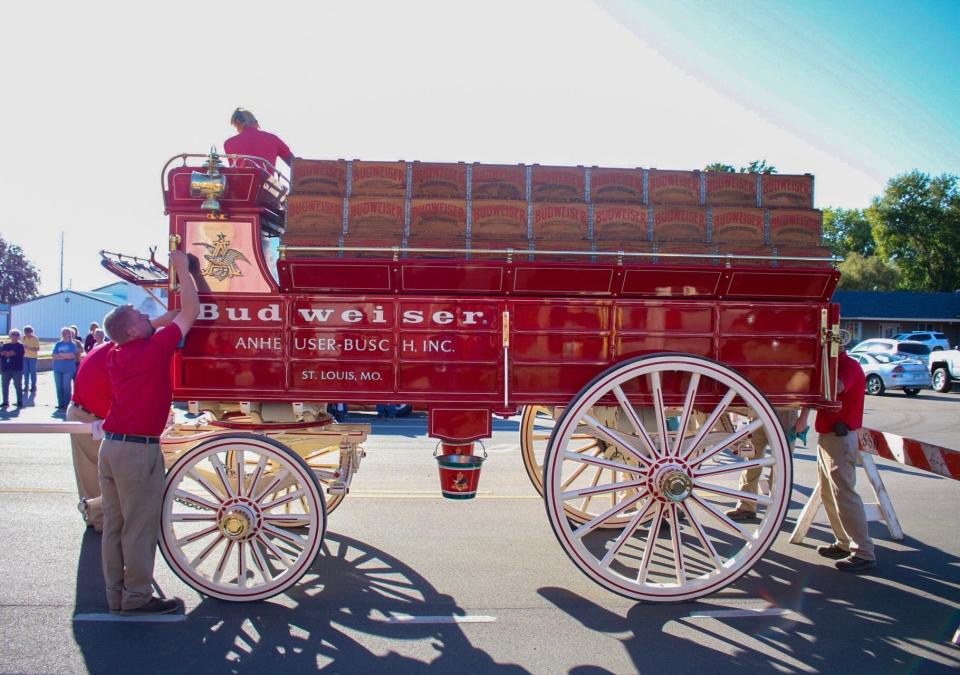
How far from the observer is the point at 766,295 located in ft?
14.8

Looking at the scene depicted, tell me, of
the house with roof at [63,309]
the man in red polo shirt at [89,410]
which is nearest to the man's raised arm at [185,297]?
the man in red polo shirt at [89,410]

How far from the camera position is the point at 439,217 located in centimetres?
442

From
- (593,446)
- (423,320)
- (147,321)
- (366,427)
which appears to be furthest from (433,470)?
(147,321)

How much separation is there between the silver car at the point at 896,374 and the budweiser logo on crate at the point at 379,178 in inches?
709

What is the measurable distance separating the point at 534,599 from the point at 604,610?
17.4 inches

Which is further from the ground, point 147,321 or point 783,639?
point 147,321

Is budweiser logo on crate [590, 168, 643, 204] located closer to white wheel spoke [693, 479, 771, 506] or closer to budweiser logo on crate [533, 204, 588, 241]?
budweiser logo on crate [533, 204, 588, 241]

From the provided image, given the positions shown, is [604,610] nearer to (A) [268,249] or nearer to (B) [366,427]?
(B) [366,427]

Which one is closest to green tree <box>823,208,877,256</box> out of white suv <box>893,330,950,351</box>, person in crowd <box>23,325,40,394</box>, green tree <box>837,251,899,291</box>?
green tree <box>837,251,899,291</box>

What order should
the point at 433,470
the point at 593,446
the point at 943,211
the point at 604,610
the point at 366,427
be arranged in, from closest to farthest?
the point at 604,610 → the point at 366,427 → the point at 593,446 → the point at 433,470 → the point at 943,211

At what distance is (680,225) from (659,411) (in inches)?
49.9

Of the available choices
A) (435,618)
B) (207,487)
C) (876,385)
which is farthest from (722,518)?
(876,385)

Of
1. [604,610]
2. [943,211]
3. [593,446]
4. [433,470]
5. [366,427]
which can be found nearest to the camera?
[604,610]

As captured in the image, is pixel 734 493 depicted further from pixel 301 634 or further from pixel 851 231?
pixel 851 231
